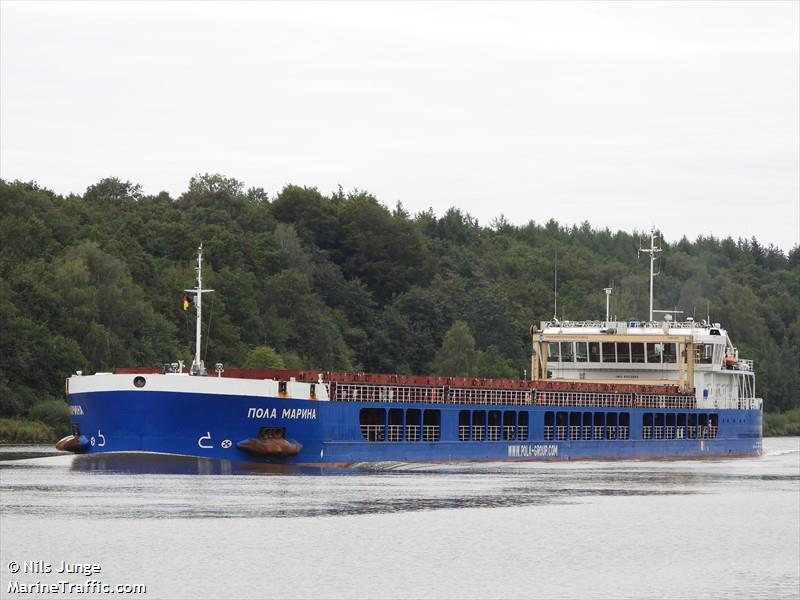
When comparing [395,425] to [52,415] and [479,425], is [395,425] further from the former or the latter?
[52,415]

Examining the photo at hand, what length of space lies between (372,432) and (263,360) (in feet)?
146

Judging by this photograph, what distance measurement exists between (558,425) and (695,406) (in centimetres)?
1228

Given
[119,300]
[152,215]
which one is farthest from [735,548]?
[152,215]

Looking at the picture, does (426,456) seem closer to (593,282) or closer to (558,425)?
(558,425)

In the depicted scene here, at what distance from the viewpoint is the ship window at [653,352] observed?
86.6 meters

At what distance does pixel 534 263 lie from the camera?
184 metres

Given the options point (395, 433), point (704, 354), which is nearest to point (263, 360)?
point (704, 354)

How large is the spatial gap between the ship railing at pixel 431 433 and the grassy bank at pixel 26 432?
26807 mm

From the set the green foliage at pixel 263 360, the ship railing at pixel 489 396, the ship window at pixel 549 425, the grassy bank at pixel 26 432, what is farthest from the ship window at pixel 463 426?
the green foliage at pixel 263 360

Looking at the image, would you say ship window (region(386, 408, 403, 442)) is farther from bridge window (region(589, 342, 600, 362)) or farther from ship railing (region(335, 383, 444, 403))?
bridge window (region(589, 342, 600, 362))

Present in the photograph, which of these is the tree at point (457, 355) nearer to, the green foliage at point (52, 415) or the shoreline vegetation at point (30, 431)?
the green foliage at point (52, 415)

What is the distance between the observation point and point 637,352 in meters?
86.8

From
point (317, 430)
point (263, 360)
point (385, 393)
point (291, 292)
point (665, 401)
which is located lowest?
point (317, 430)
